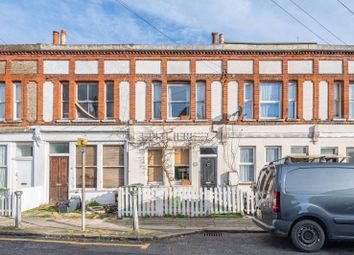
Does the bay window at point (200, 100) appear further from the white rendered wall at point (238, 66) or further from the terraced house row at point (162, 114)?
the white rendered wall at point (238, 66)

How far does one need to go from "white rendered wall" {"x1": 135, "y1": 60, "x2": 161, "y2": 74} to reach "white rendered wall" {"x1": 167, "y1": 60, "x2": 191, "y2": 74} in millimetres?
516

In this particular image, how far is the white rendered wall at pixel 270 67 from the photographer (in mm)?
15367

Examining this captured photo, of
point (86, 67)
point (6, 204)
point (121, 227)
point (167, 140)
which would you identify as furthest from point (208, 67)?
point (6, 204)

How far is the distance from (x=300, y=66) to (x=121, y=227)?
1098 cm

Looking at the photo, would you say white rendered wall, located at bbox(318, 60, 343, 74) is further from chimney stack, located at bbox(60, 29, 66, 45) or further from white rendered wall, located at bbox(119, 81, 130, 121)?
chimney stack, located at bbox(60, 29, 66, 45)

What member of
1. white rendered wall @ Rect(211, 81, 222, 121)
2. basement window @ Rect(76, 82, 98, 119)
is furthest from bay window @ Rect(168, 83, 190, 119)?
basement window @ Rect(76, 82, 98, 119)

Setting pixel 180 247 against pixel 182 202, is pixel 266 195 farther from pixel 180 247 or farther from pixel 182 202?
pixel 182 202

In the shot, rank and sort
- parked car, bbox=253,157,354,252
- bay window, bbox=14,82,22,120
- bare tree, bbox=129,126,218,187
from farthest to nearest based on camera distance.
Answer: bay window, bbox=14,82,22,120, bare tree, bbox=129,126,218,187, parked car, bbox=253,157,354,252

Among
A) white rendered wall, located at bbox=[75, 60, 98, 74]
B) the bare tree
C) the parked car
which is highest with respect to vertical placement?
white rendered wall, located at bbox=[75, 60, 98, 74]

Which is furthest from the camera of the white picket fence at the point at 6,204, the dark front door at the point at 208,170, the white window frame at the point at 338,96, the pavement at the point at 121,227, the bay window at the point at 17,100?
the white window frame at the point at 338,96

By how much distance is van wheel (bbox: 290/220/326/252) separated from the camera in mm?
7465

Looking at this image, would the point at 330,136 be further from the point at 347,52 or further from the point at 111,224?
the point at 111,224

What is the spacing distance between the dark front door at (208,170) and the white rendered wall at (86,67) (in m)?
6.59

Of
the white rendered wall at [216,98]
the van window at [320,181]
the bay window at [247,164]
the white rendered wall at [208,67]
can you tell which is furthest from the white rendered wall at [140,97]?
the van window at [320,181]
